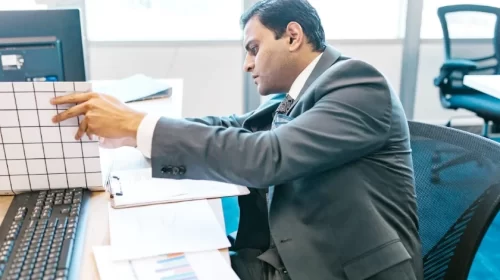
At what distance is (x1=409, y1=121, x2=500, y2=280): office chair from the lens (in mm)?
893

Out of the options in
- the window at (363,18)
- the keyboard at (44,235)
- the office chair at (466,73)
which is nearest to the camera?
the keyboard at (44,235)

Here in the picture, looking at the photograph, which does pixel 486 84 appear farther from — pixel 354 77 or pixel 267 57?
pixel 354 77

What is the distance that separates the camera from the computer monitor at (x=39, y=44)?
4.18 ft

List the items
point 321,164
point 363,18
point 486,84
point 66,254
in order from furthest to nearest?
1. point 363,18
2. point 486,84
3. point 321,164
4. point 66,254

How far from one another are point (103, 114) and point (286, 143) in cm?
35

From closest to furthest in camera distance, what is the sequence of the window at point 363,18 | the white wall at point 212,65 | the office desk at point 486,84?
the office desk at point 486,84 → the white wall at point 212,65 → the window at point 363,18

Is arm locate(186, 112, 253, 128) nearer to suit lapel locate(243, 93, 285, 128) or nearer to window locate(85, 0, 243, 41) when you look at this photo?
suit lapel locate(243, 93, 285, 128)

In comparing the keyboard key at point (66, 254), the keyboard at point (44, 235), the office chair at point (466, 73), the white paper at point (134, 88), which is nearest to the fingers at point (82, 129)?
the keyboard at point (44, 235)

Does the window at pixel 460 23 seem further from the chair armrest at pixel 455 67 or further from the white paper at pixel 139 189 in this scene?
the white paper at pixel 139 189

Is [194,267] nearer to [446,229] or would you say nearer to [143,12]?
[446,229]

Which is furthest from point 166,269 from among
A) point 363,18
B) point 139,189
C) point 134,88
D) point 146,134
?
point 363,18

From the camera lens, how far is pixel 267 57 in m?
1.21

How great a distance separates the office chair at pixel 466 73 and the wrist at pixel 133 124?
94.0 inches

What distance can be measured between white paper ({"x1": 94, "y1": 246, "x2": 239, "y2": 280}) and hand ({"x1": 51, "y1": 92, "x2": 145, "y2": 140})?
22 cm
